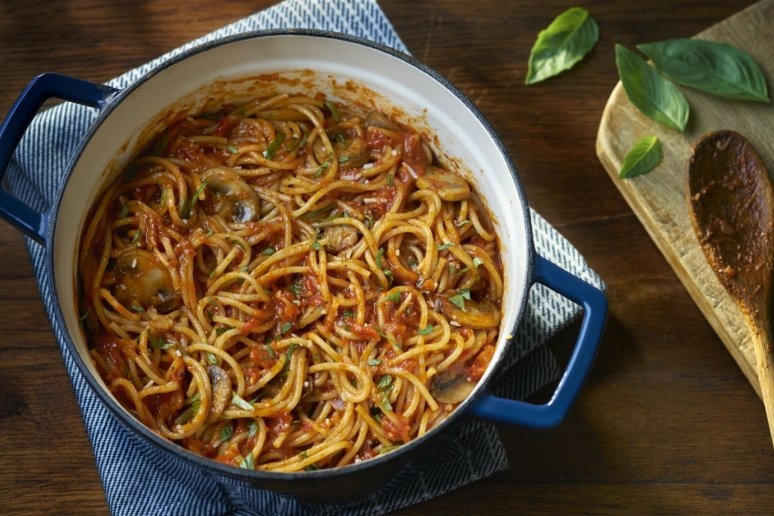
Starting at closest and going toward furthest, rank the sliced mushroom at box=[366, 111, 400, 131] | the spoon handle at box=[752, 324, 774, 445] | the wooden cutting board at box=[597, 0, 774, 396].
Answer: the sliced mushroom at box=[366, 111, 400, 131]
the spoon handle at box=[752, 324, 774, 445]
the wooden cutting board at box=[597, 0, 774, 396]

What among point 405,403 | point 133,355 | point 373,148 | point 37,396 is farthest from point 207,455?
point 373,148

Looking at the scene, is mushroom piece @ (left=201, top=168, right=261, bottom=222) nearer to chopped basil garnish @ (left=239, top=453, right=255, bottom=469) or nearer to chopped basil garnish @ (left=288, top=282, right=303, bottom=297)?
chopped basil garnish @ (left=288, top=282, right=303, bottom=297)

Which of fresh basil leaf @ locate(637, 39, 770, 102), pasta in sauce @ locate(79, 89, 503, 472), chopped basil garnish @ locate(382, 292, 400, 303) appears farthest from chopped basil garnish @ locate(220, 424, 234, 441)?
fresh basil leaf @ locate(637, 39, 770, 102)

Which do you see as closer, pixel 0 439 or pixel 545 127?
pixel 0 439

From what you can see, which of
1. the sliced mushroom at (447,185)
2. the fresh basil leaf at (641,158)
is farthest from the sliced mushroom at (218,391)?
the fresh basil leaf at (641,158)

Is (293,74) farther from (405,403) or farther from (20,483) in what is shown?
(20,483)

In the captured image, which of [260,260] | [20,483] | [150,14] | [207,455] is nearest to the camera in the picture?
[207,455]
